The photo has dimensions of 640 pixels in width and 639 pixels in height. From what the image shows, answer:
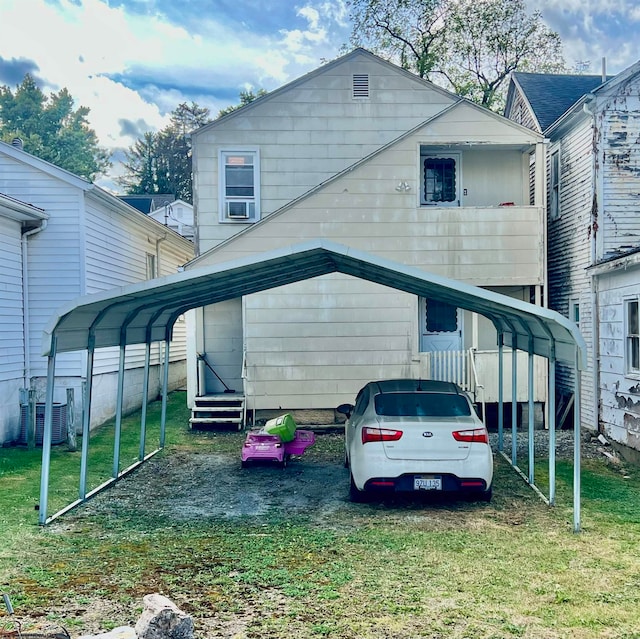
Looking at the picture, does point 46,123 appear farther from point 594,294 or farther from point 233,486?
point 233,486

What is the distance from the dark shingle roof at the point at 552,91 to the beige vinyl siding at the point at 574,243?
1320 millimetres

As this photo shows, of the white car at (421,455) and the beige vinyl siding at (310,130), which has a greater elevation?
the beige vinyl siding at (310,130)

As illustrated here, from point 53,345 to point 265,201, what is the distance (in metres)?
9.06

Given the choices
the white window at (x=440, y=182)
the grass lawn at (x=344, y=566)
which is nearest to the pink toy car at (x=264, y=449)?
the grass lawn at (x=344, y=566)

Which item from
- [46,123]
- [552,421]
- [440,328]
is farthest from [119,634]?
[46,123]

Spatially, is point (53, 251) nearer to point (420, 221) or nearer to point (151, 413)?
point (151, 413)

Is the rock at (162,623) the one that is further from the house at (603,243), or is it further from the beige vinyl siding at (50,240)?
the beige vinyl siding at (50,240)

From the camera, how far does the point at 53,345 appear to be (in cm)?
696

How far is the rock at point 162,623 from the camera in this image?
4.02 metres

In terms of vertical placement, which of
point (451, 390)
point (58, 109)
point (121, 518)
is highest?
point (58, 109)

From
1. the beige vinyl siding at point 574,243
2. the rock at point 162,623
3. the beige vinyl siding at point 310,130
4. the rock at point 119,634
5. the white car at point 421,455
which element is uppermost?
the beige vinyl siding at point 310,130

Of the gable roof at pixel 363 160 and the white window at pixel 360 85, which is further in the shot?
the white window at pixel 360 85

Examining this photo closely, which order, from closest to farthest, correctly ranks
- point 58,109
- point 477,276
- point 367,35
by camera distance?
point 477,276
point 367,35
point 58,109

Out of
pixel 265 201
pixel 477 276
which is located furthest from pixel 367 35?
pixel 477 276
